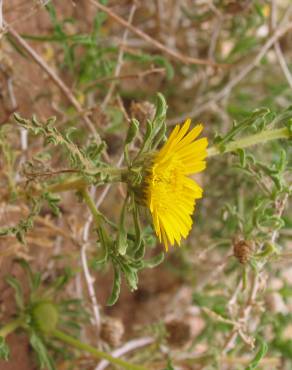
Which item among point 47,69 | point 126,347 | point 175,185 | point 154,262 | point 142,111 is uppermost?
point 47,69

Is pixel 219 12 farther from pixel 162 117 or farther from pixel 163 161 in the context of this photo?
pixel 163 161

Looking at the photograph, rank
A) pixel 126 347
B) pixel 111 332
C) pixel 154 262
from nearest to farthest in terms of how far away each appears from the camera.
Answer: pixel 154 262
pixel 111 332
pixel 126 347

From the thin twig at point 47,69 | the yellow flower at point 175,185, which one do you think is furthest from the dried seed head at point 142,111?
the yellow flower at point 175,185

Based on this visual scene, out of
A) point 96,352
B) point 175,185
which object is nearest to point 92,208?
point 175,185

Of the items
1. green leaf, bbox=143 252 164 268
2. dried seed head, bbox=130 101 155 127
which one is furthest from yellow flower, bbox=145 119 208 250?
dried seed head, bbox=130 101 155 127

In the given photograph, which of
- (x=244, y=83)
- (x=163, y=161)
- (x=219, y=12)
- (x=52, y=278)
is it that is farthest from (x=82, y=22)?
(x=163, y=161)

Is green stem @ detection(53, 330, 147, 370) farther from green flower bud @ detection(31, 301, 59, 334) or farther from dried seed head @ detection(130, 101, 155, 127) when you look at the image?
dried seed head @ detection(130, 101, 155, 127)

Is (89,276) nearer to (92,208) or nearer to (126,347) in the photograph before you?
(126,347)
